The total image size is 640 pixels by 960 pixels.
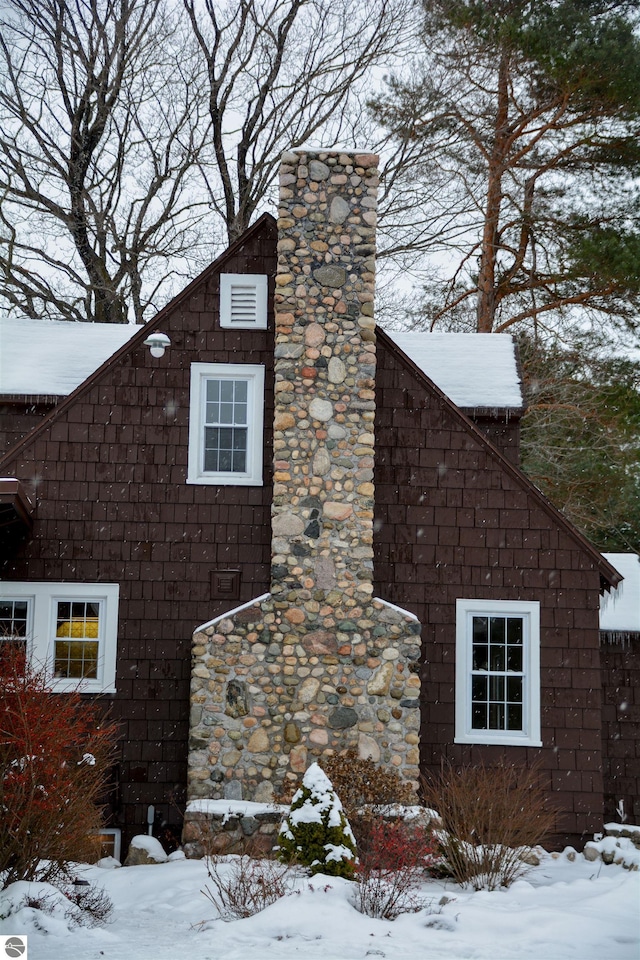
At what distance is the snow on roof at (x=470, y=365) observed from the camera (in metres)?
13.5

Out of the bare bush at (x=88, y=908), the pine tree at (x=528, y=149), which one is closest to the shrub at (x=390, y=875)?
the bare bush at (x=88, y=908)

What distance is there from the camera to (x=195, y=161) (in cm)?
2242

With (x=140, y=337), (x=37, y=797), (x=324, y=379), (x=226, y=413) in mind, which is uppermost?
(x=140, y=337)

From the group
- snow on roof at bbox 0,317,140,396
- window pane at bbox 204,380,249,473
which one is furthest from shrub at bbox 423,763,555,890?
snow on roof at bbox 0,317,140,396

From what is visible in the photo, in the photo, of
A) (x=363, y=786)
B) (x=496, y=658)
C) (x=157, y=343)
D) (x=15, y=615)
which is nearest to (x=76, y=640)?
(x=15, y=615)

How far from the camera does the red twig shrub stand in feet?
24.8

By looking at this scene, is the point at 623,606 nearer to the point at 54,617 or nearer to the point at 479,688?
the point at 479,688

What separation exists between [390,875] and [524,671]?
409 cm

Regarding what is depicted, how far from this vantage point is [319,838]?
818cm

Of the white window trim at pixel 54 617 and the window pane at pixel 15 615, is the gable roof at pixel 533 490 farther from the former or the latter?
the window pane at pixel 15 615

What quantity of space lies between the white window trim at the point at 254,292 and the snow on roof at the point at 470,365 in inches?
110

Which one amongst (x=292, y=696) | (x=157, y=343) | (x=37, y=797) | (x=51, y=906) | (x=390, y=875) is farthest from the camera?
(x=157, y=343)

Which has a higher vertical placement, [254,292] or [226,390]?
[254,292]

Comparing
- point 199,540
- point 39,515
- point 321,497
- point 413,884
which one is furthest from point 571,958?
point 39,515
